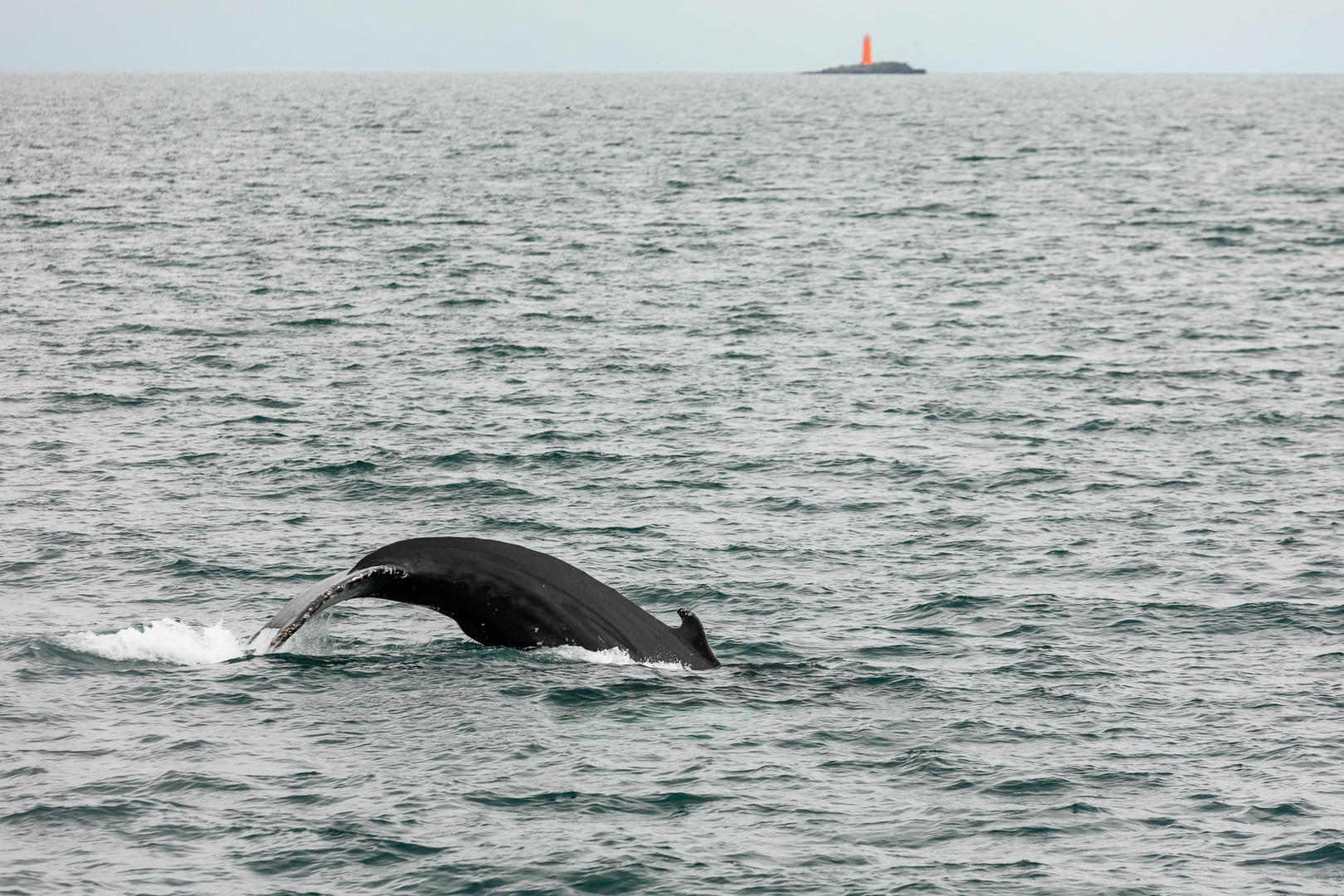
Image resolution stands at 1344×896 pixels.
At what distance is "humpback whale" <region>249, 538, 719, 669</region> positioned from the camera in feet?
39.8

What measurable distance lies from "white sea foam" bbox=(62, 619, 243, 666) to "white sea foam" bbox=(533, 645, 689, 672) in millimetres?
4258

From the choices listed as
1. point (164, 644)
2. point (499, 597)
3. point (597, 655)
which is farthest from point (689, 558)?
point (499, 597)

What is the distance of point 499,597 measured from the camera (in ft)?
43.2

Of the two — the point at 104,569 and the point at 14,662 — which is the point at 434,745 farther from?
the point at 104,569

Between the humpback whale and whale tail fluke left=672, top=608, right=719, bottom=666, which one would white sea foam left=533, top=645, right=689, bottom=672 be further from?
whale tail fluke left=672, top=608, right=719, bottom=666

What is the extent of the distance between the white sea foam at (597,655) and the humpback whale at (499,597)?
0.21ft

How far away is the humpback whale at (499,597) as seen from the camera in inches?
477

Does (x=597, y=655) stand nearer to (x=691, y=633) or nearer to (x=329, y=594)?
(x=691, y=633)

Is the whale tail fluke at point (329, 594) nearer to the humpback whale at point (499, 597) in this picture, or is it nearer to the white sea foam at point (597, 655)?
the humpback whale at point (499, 597)

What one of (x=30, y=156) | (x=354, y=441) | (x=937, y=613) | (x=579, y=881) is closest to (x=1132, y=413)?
(x=937, y=613)

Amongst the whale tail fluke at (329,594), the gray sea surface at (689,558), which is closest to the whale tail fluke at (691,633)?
the gray sea surface at (689,558)

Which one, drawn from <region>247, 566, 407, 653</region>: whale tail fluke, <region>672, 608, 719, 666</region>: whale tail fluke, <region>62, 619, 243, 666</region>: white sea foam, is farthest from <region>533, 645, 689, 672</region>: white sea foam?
<region>62, 619, 243, 666</region>: white sea foam

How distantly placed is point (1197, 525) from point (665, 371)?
48.6ft

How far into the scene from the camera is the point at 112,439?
2648cm
